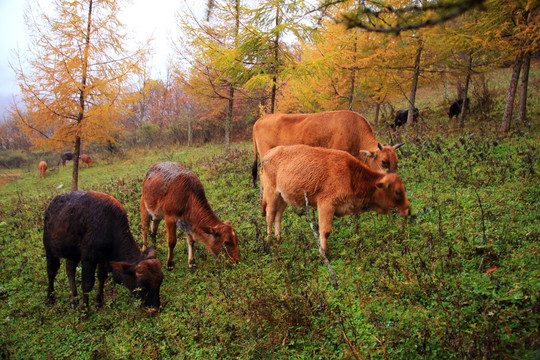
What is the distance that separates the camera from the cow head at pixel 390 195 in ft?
16.4

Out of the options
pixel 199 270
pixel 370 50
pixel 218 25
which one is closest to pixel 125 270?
pixel 199 270

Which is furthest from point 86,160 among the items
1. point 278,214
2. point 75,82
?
point 278,214

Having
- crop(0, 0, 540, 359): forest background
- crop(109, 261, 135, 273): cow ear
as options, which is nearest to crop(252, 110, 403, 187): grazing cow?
crop(0, 0, 540, 359): forest background

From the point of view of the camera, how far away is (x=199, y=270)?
558cm

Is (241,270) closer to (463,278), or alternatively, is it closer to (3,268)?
(463,278)

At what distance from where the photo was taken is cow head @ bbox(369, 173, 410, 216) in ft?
16.4

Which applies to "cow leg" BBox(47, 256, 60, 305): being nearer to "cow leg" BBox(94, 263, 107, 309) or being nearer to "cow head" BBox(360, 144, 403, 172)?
"cow leg" BBox(94, 263, 107, 309)

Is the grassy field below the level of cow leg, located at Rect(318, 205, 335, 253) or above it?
below

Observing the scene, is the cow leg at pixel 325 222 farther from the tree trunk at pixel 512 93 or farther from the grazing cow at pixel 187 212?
the tree trunk at pixel 512 93

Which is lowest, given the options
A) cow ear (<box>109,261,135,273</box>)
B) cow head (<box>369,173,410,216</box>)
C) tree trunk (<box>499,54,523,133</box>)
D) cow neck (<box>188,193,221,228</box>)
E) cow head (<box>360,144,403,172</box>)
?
cow ear (<box>109,261,135,273</box>)

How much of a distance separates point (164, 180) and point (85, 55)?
7907 mm

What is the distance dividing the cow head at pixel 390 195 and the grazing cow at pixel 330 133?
1.99 meters

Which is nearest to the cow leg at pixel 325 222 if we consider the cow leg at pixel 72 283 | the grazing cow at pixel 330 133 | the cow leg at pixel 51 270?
the grazing cow at pixel 330 133

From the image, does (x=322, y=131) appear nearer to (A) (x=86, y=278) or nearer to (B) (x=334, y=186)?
(B) (x=334, y=186)
